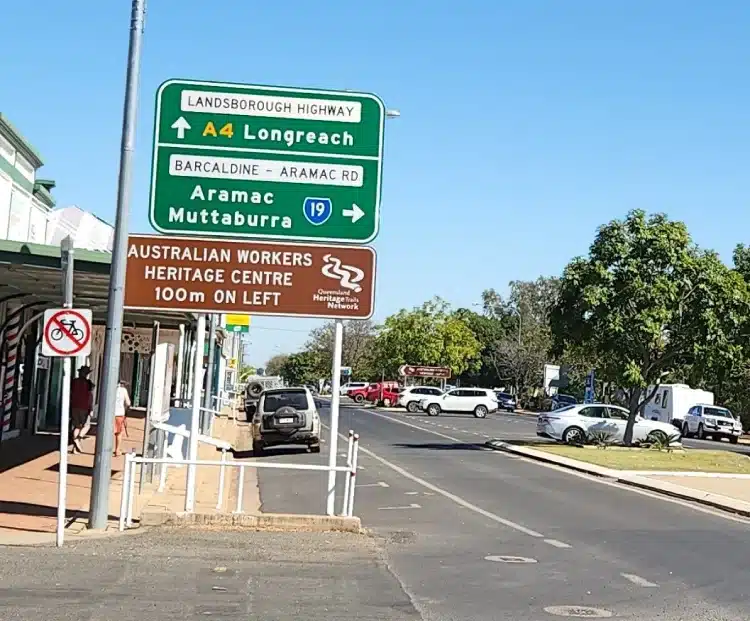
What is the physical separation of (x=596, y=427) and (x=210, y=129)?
82.2 feet

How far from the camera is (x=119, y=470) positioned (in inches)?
842

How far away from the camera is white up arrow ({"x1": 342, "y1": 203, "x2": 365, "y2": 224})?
14672 mm

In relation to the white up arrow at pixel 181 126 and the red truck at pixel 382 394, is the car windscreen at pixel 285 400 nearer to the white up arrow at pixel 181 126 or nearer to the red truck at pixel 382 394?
the white up arrow at pixel 181 126

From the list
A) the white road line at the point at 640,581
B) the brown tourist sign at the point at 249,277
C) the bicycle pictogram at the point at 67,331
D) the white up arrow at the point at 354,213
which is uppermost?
the white up arrow at the point at 354,213

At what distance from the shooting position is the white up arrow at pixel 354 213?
14.7 meters

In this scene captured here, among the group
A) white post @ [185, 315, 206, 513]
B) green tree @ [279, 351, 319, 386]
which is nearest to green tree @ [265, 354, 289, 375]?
green tree @ [279, 351, 319, 386]

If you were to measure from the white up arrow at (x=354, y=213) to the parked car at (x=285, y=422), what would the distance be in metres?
15.1

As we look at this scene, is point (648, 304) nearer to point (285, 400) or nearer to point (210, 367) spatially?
point (285, 400)

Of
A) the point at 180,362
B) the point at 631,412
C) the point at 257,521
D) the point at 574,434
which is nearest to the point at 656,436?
the point at 631,412

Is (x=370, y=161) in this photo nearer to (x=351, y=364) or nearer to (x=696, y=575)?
(x=696, y=575)

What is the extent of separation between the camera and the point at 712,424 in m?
55.1

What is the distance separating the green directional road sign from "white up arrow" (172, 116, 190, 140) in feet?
0.04

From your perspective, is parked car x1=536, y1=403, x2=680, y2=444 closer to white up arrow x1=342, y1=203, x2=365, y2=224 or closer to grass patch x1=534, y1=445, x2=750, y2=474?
grass patch x1=534, y1=445, x2=750, y2=474

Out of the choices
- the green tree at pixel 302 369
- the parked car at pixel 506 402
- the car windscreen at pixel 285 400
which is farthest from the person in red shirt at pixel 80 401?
the green tree at pixel 302 369
